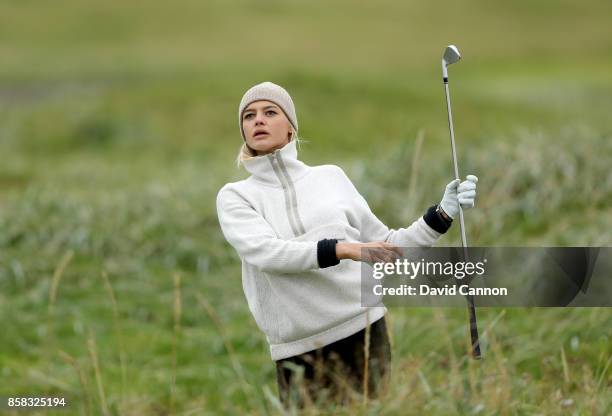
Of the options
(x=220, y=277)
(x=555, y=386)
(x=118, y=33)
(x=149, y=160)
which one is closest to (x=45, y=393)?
(x=220, y=277)

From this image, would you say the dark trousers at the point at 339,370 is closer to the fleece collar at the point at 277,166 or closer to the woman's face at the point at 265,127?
the fleece collar at the point at 277,166

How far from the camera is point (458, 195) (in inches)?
98.1

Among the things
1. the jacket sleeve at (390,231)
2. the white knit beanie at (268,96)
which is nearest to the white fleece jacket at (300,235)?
the jacket sleeve at (390,231)

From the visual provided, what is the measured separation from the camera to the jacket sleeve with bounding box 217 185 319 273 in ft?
8.21

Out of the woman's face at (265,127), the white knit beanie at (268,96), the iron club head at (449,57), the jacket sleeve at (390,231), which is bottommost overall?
the jacket sleeve at (390,231)

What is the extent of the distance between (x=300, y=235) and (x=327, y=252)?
0.22 metres

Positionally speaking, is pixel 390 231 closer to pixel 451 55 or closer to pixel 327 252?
pixel 327 252

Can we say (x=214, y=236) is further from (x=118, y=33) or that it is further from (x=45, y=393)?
(x=118, y=33)

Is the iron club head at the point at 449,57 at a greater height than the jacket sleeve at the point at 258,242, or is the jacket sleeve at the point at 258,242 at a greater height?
the iron club head at the point at 449,57

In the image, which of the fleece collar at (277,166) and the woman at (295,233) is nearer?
the woman at (295,233)

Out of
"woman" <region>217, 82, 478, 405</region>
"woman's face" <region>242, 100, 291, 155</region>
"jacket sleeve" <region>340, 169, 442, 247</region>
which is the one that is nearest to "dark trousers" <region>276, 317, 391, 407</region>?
"woman" <region>217, 82, 478, 405</region>

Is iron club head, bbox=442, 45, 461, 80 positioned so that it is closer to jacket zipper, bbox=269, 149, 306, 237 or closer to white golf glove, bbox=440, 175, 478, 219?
white golf glove, bbox=440, 175, 478, 219

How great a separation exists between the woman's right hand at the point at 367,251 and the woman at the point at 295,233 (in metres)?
0.10

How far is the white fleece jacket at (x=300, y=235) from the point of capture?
8.63 feet
